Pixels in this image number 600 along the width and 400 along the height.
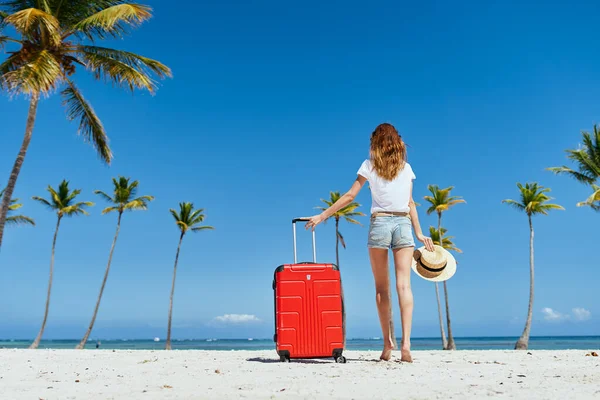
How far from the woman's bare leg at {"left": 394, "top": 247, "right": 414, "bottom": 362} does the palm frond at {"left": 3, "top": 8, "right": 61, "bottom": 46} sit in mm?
10613

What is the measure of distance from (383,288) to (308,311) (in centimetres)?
94

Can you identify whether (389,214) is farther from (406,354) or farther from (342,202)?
(406,354)

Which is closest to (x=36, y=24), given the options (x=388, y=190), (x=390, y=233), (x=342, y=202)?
(x=342, y=202)

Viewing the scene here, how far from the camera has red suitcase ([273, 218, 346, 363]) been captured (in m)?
5.87

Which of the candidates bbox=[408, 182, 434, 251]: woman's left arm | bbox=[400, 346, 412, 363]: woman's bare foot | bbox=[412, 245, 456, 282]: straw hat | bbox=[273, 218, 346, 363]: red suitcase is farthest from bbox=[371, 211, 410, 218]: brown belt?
bbox=[400, 346, 412, 363]: woman's bare foot

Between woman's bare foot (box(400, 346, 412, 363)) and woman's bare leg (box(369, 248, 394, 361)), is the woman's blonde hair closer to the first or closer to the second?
woman's bare leg (box(369, 248, 394, 361))

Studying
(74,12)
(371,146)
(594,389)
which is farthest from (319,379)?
(74,12)

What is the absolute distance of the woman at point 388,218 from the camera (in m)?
5.38

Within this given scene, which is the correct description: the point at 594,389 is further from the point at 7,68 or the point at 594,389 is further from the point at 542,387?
the point at 7,68

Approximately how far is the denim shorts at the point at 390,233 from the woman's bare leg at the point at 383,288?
0.39 feet

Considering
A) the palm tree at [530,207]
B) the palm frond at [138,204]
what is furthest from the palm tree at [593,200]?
the palm frond at [138,204]

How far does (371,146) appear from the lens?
18.6ft

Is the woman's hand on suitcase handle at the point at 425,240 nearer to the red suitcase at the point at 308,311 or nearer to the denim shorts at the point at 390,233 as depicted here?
the denim shorts at the point at 390,233

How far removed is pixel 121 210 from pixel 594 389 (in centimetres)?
3534
